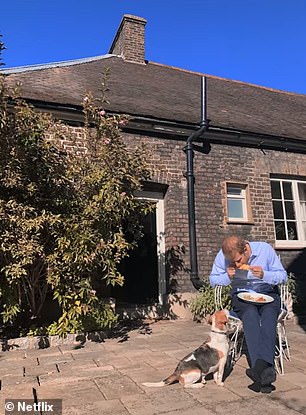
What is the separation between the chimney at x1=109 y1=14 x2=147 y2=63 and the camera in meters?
12.7

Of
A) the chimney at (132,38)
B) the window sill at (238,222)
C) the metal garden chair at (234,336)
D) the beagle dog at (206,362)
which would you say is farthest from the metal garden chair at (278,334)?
the chimney at (132,38)

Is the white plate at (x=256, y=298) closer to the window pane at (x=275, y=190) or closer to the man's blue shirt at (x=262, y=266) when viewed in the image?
the man's blue shirt at (x=262, y=266)

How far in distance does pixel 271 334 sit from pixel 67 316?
307cm

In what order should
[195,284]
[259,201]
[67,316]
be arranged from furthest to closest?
[259,201]
[195,284]
[67,316]

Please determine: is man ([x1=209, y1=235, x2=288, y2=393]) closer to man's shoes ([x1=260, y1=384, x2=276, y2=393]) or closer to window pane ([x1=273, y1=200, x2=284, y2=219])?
man's shoes ([x1=260, y1=384, x2=276, y2=393])

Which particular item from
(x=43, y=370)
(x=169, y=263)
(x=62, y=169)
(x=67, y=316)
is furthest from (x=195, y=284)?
(x=43, y=370)

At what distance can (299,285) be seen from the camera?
853 cm

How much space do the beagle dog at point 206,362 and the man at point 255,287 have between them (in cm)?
25

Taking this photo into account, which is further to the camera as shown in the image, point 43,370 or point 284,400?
point 43,370

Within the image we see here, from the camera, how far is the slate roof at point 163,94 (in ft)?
27.8

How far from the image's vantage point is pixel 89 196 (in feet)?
19.5

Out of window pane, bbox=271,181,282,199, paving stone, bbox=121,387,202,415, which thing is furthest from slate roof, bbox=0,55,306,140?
paving stone, bbox=121,387,202,415

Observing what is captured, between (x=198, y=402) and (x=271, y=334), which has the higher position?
(x=271, y=334)

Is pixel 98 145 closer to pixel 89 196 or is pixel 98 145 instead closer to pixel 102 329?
pixel 89 196
